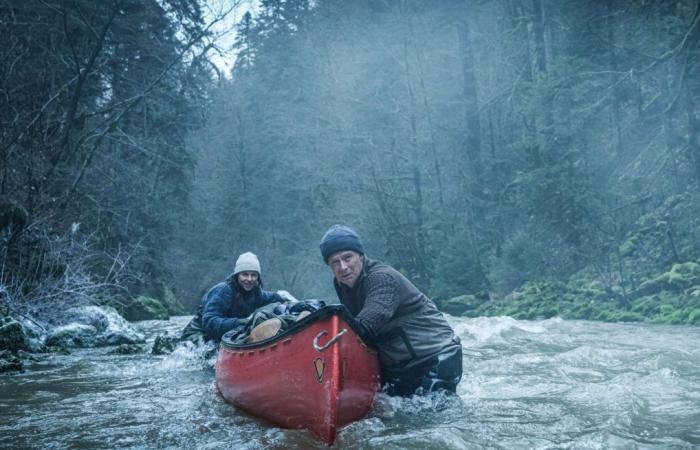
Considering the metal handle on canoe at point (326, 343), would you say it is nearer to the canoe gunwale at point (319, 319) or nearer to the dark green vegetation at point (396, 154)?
the canoe gunwale at point (319, 319)

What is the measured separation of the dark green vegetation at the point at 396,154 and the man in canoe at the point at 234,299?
317cm

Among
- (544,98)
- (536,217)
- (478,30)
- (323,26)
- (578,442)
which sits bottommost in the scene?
(578,442)

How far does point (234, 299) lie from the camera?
7.53 m

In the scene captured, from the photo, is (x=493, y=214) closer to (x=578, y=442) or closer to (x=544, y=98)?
(x=544, y=98)

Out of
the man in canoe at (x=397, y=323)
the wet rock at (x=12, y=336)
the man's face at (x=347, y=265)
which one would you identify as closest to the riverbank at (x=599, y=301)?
the man in canoe at (x=397, y=323)

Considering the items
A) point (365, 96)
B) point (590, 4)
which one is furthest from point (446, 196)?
point (590, 4)

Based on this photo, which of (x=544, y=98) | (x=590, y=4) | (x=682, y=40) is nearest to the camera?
(x=682, y=40)

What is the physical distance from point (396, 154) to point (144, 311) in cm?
969

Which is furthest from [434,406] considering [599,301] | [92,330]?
[599,301]

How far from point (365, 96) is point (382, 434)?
20469mm

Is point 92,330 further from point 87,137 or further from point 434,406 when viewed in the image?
point 434,406

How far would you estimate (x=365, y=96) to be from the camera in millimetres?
23672

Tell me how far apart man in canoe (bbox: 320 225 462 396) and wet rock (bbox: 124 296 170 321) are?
12.5 metres

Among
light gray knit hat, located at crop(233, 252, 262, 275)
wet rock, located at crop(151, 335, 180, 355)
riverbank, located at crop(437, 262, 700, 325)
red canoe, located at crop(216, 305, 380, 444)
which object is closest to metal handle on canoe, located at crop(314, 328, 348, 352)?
red canoe, located at crop(216, 305, 380, 444)
